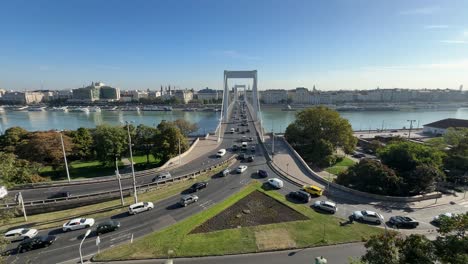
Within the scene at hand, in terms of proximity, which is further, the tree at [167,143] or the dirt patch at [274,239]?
the tree at [167,143]

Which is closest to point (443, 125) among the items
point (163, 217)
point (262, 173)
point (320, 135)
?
point (320, 135)

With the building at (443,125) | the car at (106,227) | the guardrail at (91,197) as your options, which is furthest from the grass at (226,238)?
the building at (443,125)

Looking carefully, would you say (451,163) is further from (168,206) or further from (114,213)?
(114,213)

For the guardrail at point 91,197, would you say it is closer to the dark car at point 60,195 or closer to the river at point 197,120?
the dark car at point 60,195

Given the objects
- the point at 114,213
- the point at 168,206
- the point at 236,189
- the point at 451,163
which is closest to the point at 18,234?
the point at 114,213

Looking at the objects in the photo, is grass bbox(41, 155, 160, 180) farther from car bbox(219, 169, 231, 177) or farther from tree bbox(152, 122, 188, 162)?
car bbox(219, 169, 231, 177)

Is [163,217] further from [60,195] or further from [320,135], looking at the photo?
[320,135]
